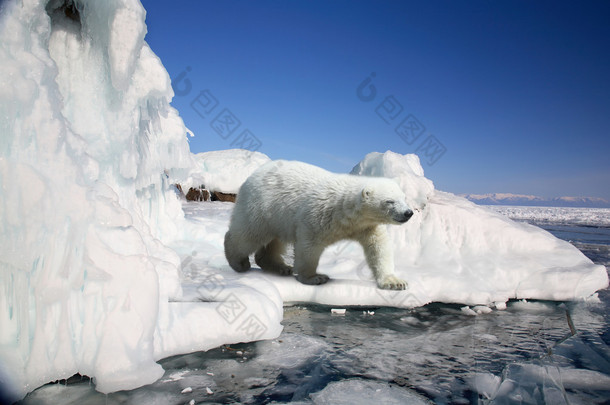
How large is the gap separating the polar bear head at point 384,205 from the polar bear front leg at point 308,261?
66cm

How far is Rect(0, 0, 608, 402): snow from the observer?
218cm

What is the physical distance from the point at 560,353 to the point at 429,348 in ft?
2.66

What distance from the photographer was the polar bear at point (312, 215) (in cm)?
414

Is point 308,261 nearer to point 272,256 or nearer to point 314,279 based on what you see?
point 314,279

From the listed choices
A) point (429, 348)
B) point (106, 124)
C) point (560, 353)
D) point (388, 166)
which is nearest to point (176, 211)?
point (106, 124)

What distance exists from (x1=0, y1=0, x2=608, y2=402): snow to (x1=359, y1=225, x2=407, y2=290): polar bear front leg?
20 cm

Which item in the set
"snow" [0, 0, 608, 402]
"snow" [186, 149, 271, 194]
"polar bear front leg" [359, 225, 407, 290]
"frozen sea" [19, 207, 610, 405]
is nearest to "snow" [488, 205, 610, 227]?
"snow" [186, 149, 271, 194]

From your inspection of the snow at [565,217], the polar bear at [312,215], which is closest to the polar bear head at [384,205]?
the polar bear at [312,215]

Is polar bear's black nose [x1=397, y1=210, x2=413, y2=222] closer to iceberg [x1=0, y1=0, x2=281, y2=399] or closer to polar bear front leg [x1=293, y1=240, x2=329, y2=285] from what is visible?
polar bear front leg [x1=293, y1=240, x2=329, y2=285]

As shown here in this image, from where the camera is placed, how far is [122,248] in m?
2.47

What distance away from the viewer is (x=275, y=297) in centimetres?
364

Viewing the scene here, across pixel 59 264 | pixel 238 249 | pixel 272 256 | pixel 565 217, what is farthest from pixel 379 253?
pixel 565 217

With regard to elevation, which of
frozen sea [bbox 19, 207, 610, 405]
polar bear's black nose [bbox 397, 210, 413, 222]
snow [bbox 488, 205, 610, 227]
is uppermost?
snow [bbox 488, 205, 610, 227]

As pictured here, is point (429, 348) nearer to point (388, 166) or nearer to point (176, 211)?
point (388, 166)
